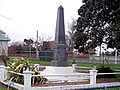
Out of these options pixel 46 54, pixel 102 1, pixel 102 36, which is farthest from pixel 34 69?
pixel 46 54

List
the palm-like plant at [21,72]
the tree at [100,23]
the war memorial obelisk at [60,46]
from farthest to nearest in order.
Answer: the tree at [100,23] < the war memorial obelisk at [60,46] < the palm-like plant at [21,72]

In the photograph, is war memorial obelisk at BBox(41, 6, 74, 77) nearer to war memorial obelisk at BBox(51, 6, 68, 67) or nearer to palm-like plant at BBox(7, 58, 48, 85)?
war memorial obelisk at BBox(51, 6, 68, 67)

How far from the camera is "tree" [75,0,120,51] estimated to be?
56.5 ft

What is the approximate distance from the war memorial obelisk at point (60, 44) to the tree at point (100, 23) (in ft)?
14.9

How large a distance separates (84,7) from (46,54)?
1611 cm

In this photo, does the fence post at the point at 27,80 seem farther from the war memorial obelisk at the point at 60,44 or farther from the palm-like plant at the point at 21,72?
the war memorial obelisk at the point at 60,44

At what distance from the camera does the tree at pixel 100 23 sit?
56.5 feet

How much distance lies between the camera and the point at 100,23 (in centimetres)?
1922

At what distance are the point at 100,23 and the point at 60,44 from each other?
627cm

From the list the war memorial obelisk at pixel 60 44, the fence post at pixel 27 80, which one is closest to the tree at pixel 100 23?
the war memorial obelisk at pixel 60 44

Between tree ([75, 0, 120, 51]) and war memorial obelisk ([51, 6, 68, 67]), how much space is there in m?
4.53

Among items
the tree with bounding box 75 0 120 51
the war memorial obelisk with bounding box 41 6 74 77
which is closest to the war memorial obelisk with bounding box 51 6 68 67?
the war memorial obelisk with bounding box 41 6 74 77

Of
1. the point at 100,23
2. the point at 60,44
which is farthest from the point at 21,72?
the point at 100,23

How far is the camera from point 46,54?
35906 mm
